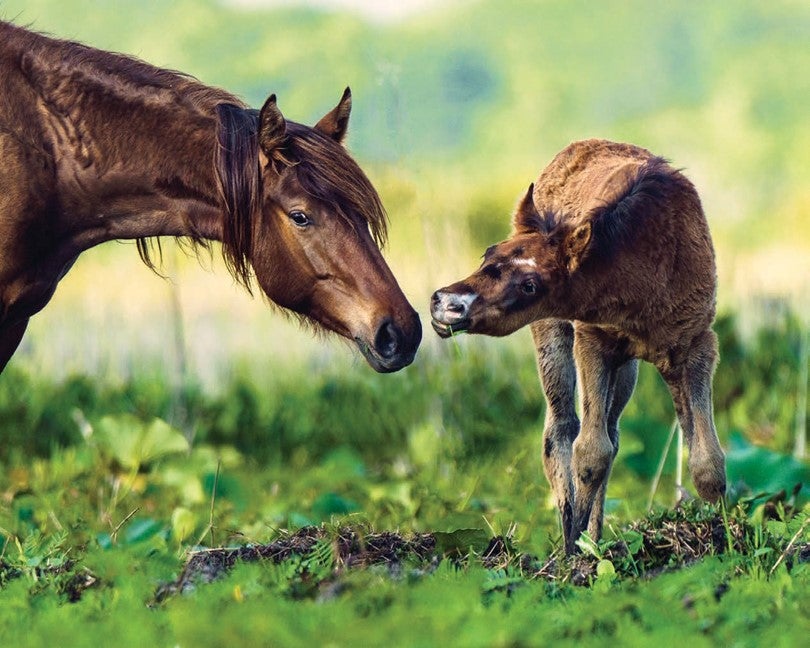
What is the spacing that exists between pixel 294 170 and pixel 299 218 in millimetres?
207

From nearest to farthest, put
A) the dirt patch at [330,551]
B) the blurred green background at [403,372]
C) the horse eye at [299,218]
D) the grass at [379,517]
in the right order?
the grass at [379,517] → the dirt patch at [330,551] → the horse eye at [299,218] → the blurred green background at [403,372]

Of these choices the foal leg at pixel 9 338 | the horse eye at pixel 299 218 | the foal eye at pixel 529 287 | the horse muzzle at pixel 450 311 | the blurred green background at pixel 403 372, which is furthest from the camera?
the blurred green background at pixel 403 372

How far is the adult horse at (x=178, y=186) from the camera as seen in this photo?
19.4ft

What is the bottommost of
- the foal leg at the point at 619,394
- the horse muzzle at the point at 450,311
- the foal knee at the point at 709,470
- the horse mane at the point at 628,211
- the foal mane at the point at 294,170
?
the foal knee at the point at 709,470

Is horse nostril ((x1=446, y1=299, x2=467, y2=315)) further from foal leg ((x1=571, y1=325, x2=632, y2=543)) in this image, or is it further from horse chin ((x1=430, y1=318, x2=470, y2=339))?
foal leg ((x1=571, y1=325, x2=632, y2=543))

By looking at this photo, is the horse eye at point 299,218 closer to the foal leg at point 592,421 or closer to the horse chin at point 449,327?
the horse chin at point 449,327

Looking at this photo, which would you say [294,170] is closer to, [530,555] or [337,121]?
[337,121]

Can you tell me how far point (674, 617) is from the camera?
4262 mm

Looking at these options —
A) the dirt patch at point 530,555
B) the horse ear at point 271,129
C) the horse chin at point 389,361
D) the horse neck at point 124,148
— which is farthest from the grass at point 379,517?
the horse ear at point 271,129

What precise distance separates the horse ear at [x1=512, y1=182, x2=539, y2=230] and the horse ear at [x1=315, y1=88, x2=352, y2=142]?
89 cm

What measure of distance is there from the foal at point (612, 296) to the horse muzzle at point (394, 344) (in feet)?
0.86

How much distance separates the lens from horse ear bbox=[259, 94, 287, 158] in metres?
5.85

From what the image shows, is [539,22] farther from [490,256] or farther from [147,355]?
[490,256]

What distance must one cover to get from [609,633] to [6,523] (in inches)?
157
